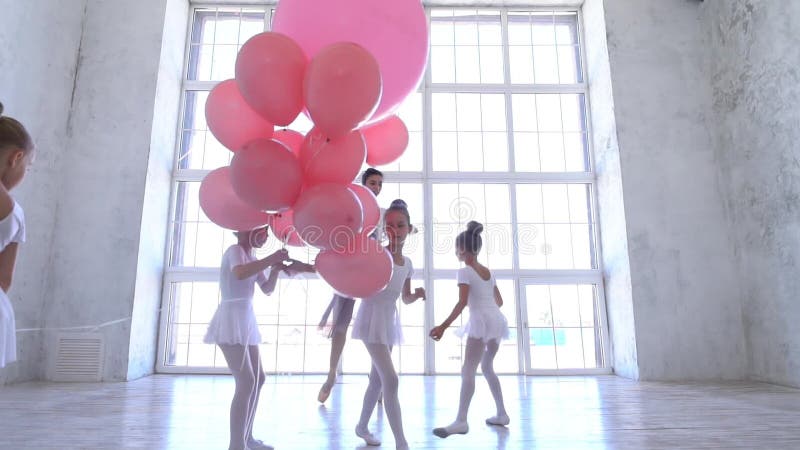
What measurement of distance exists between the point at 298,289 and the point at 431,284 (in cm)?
146

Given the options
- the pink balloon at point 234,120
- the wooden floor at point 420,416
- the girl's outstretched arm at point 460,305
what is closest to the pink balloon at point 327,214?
the pink balloon at point 234,120

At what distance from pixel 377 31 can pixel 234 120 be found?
67 cm

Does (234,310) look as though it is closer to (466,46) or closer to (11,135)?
(11,135)

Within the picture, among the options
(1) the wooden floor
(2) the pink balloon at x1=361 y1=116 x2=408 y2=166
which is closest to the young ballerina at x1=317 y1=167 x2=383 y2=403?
(1) the wooden floor

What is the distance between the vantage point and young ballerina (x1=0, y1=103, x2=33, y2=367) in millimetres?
1240

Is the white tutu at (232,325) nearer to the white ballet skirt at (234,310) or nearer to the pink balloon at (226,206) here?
the white ballet skirt at (234,310)

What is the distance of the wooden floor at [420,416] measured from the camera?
2188 mm

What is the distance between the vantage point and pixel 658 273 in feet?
15.4

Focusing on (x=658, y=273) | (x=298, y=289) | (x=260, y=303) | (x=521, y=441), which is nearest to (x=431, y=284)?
(x=298, y=289)

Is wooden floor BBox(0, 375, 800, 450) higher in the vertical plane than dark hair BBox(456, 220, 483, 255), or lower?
lower

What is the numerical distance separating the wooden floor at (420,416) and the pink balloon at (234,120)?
1350mm

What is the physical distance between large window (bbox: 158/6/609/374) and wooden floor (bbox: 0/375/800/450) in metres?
0.81

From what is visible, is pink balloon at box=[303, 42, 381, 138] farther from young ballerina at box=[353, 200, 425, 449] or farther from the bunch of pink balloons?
young ballerina at box=[353, 200, 425, 449]

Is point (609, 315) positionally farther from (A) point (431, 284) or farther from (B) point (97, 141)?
(B) point (97, 141)
